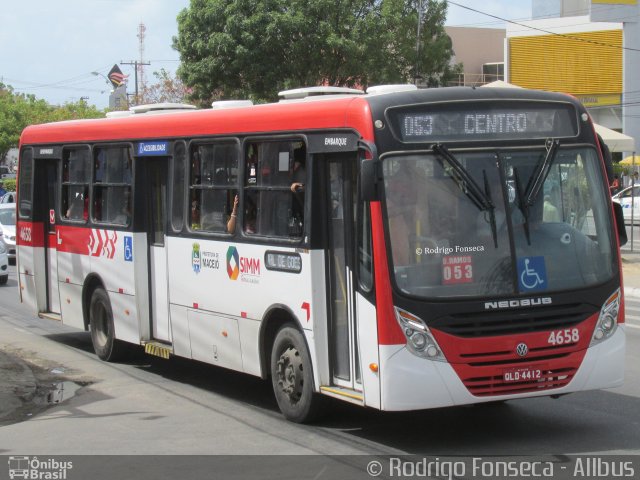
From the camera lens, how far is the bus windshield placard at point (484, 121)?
8484mm

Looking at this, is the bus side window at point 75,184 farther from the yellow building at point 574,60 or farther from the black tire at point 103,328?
the yellow building at point 574,60

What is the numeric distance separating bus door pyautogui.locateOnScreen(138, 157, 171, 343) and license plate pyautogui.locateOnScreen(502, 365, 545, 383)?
4.84 m

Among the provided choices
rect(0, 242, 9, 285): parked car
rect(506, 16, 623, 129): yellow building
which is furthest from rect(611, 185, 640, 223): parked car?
rect(0, 242, 9, 285): parked car

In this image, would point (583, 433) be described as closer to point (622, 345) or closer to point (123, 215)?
point (622, 345)

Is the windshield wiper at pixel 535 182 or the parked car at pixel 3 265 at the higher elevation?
the windshield wiper at pixel 535 182

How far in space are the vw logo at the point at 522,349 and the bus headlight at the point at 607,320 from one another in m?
0.66

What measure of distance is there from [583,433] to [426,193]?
2.43 m

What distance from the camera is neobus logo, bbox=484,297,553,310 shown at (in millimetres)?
8227

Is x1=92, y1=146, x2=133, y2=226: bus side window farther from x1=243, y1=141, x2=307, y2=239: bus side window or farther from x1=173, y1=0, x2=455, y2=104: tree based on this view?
x1=173, y1=0, x2=455, y2=104: tree

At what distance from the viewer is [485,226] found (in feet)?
27.5

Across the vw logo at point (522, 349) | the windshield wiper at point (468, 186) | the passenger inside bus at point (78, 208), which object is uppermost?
the windshield wiper at point (468, 186)

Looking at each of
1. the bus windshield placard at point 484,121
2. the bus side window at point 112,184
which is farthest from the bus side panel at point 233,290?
the bus windshield placard at point 484,121

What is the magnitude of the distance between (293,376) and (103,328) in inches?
196

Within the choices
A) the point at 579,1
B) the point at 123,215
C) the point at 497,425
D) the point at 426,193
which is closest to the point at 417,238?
the point at 426,193
